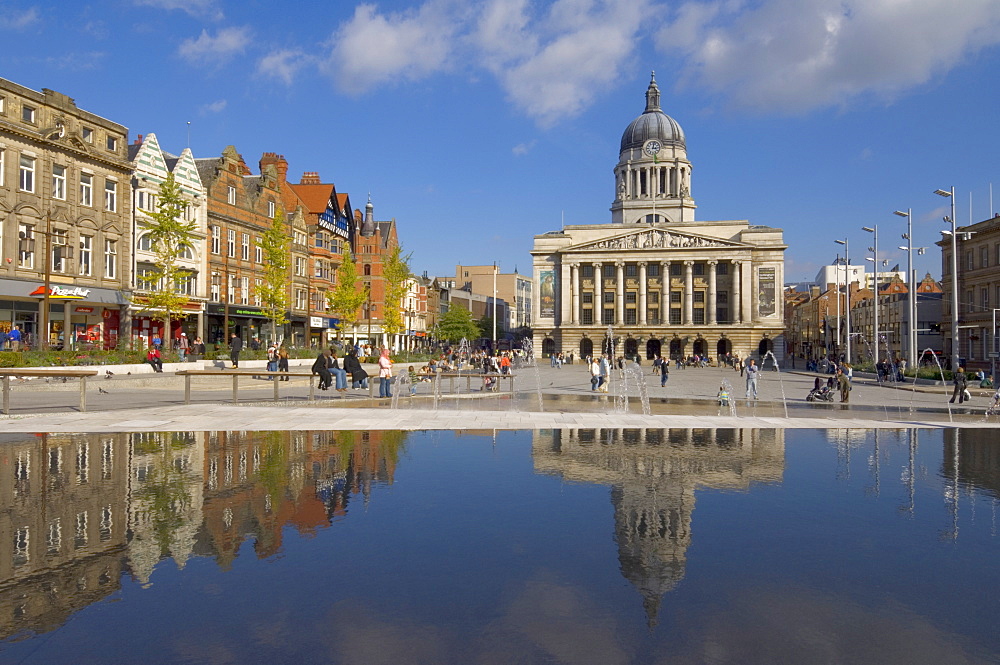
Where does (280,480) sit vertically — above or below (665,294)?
below

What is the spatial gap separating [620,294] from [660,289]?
5743 millimetres

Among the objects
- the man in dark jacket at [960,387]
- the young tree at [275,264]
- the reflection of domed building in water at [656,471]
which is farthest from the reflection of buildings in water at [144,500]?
the young tree at [275,264]

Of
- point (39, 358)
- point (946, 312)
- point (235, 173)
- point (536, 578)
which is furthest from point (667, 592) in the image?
point (946, 312)

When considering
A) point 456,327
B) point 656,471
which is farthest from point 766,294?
point 656,471

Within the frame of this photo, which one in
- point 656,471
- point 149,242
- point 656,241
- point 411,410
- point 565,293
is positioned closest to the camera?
point 656,471

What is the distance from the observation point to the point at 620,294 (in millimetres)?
107750

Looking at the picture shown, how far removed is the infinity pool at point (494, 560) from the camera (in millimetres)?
4895

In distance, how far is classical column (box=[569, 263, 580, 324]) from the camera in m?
109

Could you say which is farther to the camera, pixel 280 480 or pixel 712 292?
pixel 712 292

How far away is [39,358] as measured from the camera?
2870cm

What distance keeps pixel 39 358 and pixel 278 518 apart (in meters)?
25.8

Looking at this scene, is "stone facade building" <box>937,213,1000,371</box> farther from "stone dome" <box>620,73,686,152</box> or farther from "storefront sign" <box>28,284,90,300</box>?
"stone dome" <box>620,73,686,152</box>

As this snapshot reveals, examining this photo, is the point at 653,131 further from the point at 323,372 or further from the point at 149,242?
the point at 323,372

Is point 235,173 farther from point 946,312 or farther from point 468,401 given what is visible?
point 946,312
